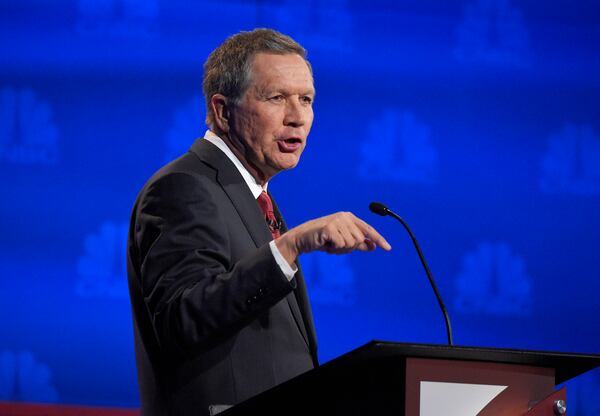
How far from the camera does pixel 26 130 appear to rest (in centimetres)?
388

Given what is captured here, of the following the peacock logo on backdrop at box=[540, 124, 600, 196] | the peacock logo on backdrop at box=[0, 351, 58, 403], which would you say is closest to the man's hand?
the peacock logo on backdrop at box=[0, 351, 58, 403]

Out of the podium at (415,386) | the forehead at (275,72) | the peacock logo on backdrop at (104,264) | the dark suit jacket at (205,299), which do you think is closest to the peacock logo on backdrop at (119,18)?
the peacock logo on backdrop at (104,264)

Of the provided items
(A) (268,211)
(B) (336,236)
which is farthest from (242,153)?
(B) (336,236)

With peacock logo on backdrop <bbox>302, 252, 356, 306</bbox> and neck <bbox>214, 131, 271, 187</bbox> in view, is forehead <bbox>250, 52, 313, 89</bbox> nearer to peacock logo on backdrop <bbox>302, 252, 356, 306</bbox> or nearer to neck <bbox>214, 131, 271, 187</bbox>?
neck <bbox>214, 131, 271, 187</bbox>

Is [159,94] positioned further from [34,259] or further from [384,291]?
[384,291]

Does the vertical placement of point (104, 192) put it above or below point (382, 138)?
below

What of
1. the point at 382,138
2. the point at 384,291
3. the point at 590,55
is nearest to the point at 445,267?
the point at 384,291

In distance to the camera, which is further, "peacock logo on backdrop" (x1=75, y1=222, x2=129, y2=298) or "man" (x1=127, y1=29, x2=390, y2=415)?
"peacock logo on backdrop" (x1=75, y1=222, x2=129, y2=298)

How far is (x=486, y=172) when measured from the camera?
13.4ft

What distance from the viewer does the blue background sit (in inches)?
153

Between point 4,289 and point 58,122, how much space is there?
724mm

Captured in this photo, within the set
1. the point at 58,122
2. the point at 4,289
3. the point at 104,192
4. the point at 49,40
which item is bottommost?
the point at 4,289

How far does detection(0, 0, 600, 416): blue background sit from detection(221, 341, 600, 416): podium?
2.34 meters

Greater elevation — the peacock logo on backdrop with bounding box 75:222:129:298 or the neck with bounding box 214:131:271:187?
the peacock logo on backdrop with bounding box 75:222:129:298
